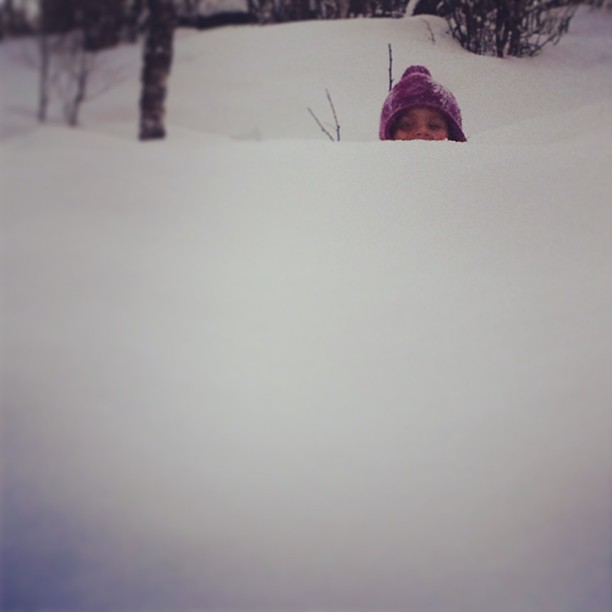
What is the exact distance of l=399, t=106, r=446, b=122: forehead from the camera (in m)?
0.56

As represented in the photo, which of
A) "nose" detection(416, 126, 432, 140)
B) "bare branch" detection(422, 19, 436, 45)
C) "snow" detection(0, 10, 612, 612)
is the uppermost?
"bare branch" detection(422, 19, 436, 45)

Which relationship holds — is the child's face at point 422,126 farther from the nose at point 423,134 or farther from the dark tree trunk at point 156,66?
the dark tree trunk at point 156,66

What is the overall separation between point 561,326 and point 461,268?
119 millimetres

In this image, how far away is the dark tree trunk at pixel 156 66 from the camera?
→ 20.8 inches

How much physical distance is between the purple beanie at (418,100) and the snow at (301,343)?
0.01 metres

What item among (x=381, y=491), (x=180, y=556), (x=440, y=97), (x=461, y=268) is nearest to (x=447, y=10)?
(x=440, y=97)

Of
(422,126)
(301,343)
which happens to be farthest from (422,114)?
(301,343)

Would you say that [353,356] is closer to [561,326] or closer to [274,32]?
[561,326]

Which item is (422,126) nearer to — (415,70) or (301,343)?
(415,70)

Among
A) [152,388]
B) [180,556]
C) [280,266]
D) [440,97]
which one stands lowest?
[180,556]

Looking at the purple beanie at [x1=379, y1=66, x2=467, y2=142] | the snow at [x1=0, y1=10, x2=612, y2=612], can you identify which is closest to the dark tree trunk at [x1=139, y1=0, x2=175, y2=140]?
the snow at [x1=0, y1=10, x2=612, y2=612]

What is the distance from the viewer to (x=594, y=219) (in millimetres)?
597

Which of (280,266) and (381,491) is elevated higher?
(280,266)

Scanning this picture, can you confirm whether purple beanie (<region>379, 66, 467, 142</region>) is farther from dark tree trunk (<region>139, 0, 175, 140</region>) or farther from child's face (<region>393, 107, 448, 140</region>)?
dark tree trunk (<region>139, 0, 175, 140</region>)
